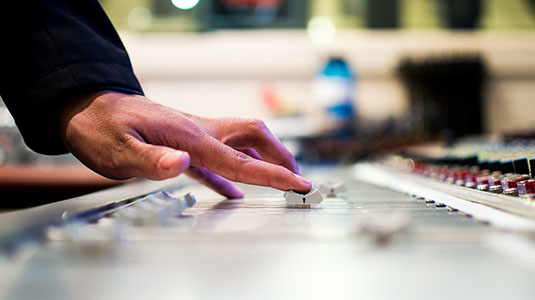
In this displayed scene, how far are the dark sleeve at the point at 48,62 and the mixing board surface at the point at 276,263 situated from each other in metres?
0.27

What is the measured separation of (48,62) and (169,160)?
8.9 inches

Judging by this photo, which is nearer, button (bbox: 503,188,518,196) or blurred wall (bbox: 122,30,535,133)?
button (bbox: 503,188,518,196)

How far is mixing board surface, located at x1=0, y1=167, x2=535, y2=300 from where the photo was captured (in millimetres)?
239

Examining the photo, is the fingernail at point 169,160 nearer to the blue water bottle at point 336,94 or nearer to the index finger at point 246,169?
the index finger at point 246,169

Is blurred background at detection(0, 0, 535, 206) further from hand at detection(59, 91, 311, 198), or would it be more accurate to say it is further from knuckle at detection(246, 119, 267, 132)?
hand at detection(59, 91, 311, 198)

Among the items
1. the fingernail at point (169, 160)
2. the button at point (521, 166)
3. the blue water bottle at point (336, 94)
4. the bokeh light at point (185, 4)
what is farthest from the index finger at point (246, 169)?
the bokeh light at point (185, 4)

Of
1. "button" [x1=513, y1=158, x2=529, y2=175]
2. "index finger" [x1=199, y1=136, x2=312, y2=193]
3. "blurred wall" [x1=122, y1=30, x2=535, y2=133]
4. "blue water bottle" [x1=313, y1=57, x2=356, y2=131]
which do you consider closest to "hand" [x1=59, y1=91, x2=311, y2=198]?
"index finger" [x1=199, y1=136, x2=312, y2=193]

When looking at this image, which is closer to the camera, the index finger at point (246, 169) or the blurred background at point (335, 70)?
the index finger at point (246, 169)

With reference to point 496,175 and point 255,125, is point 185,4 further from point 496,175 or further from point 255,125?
point 496,175

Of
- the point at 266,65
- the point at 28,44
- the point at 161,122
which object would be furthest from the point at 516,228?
the point at 266,65

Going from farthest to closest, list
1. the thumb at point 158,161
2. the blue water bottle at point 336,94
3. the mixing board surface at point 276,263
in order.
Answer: the blue water bottle at point 336,94, the thumb at point 158,161, the mixing board surface at point 276,263

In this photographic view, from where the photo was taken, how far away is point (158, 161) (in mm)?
479

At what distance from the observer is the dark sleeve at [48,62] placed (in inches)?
22.7

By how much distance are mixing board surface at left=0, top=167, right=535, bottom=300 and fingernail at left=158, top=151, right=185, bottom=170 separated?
10 cm
